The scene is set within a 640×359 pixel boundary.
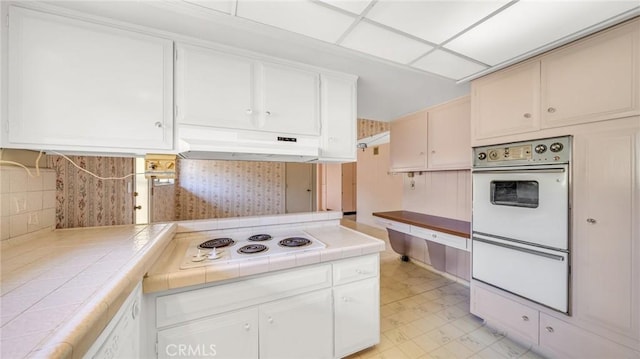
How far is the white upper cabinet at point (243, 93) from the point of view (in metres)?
1.41

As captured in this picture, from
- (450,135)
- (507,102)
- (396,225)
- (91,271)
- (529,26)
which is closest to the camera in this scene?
(91,271)

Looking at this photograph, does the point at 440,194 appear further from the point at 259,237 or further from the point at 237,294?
the point at 237,294

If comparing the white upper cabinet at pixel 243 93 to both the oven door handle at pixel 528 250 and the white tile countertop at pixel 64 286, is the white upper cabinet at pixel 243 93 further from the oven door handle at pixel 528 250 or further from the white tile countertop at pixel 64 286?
the oven door handle at pixel 528 250

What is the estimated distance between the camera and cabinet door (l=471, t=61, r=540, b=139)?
62.7 inches

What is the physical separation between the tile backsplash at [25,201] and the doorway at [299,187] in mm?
2991

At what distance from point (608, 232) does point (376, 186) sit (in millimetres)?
4522

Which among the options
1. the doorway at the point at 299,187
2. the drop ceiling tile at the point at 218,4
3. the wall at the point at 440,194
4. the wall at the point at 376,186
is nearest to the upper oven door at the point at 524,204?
the wall at the point at 440,194

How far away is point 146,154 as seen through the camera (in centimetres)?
137

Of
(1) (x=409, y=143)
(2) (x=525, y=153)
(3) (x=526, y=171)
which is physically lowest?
(3) (x=526, y=171)

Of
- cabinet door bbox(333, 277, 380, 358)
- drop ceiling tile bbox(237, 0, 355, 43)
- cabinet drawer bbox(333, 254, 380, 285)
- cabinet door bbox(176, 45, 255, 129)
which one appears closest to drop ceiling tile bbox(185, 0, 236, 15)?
drop ceiling tile bbox(237, 0, 355, 43)

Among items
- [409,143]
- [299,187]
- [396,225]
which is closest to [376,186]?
[299,187]

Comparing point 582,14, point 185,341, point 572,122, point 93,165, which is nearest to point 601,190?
point 572,122

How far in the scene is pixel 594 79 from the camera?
1.33 meters

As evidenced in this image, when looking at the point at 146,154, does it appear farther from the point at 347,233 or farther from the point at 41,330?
the point at 347,233
